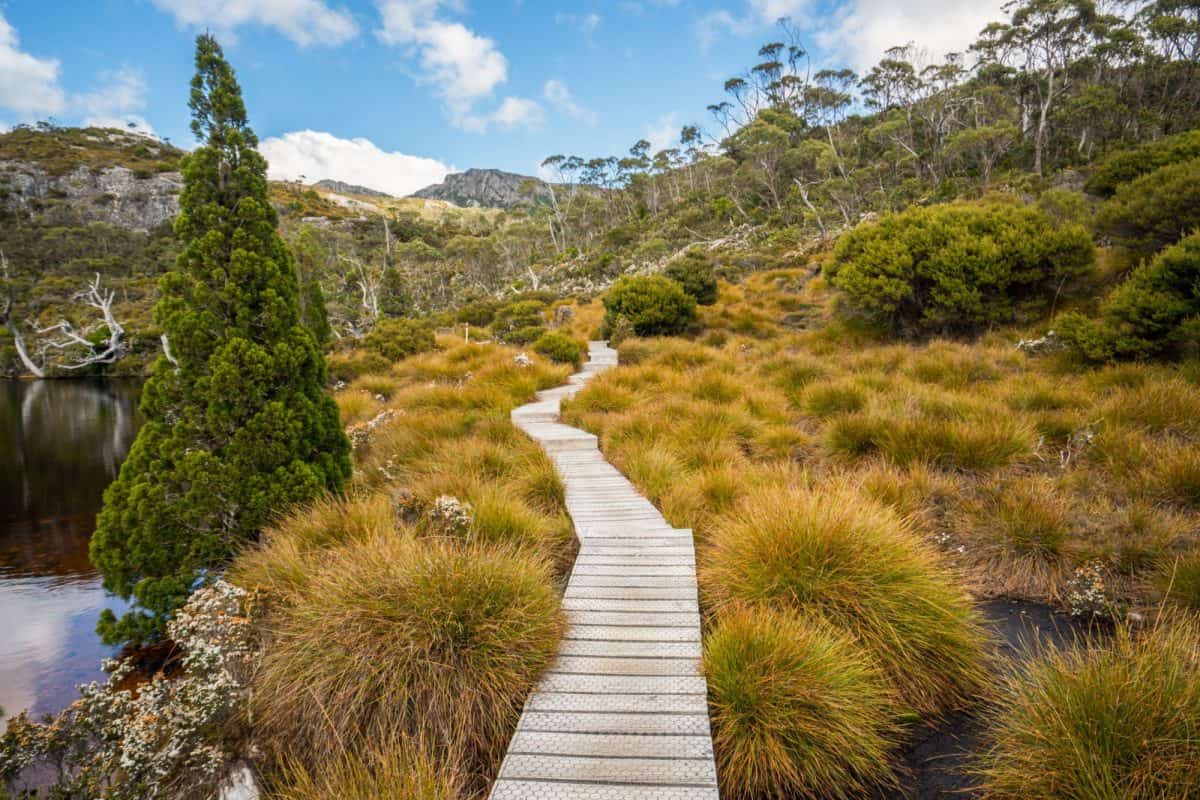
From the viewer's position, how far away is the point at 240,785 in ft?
9.01

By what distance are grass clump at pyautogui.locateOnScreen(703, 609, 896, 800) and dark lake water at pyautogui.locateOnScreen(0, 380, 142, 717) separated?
205 inches

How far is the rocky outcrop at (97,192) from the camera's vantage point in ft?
202

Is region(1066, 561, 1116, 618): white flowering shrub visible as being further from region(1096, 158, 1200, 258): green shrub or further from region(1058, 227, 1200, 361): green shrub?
region(1096, 158, 1200, 258): green shrub

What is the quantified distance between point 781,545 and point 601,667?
4.97 feet

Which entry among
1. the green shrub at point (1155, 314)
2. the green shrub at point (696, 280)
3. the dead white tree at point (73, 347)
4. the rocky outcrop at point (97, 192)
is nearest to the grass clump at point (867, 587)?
the green shrub at point (1155, 314)

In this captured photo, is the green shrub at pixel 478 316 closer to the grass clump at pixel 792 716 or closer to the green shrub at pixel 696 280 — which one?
the green shrub at pixel 696 280

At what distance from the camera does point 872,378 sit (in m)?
8.61

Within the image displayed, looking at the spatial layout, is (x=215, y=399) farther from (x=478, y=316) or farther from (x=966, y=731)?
(x=478, y=316)

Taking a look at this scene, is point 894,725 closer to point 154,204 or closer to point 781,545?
point 781,545

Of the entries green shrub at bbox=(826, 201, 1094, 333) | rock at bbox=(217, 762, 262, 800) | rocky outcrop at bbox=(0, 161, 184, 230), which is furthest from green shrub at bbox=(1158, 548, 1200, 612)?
rocky outcrop at bbox=(0, 161, 184, 230)

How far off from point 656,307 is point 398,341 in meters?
8.61

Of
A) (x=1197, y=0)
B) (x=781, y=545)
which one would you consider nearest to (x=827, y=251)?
(x=781, y=545)

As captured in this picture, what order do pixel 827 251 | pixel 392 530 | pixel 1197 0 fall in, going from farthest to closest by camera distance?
pixel 1197 0 → pixel 827 251 → pixel 392 530

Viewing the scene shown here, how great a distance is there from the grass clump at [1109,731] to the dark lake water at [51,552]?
21.4 ft
